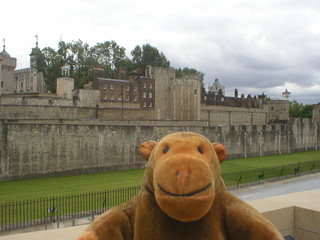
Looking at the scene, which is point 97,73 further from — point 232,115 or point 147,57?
point 232,115

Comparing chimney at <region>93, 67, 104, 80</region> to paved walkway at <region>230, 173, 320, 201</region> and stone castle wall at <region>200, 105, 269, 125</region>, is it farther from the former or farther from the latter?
paved walkway at <region>230, 173, 320, 201</region>

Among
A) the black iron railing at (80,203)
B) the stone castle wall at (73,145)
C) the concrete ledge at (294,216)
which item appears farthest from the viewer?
the stone castle wall at (73,145)

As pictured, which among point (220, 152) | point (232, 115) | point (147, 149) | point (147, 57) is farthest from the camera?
point (147, 57)

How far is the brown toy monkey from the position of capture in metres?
2.78

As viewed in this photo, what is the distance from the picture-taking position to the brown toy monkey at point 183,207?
2.78 meters

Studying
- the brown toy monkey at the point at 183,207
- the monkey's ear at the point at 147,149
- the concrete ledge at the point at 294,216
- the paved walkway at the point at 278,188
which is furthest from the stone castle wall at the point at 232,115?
the brown toy monkey at the point at 183,207

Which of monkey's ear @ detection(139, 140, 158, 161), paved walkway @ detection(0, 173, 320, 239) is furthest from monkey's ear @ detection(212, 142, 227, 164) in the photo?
paved walkway @ detection(0, 173, 320, 239)

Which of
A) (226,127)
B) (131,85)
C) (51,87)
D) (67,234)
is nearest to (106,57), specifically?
(51,87)

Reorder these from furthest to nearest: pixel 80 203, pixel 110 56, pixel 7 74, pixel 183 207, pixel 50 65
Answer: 1. pixel 110 56
2. pixel 7 74
3. pixel 50 65
4. pixel 80 203
5. pixel 183 207

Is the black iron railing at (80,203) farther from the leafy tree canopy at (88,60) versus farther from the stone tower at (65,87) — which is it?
the leafy tree canopy at (88,60)

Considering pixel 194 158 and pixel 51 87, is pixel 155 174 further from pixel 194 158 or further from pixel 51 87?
pixel 51 87

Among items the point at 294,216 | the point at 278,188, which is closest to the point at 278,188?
the point at 278,188

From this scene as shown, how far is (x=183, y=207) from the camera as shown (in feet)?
8.99

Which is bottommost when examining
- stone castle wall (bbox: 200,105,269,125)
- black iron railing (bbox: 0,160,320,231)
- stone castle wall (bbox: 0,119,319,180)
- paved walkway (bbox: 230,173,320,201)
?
paved walkway (bbox: 230,173,320,201)
